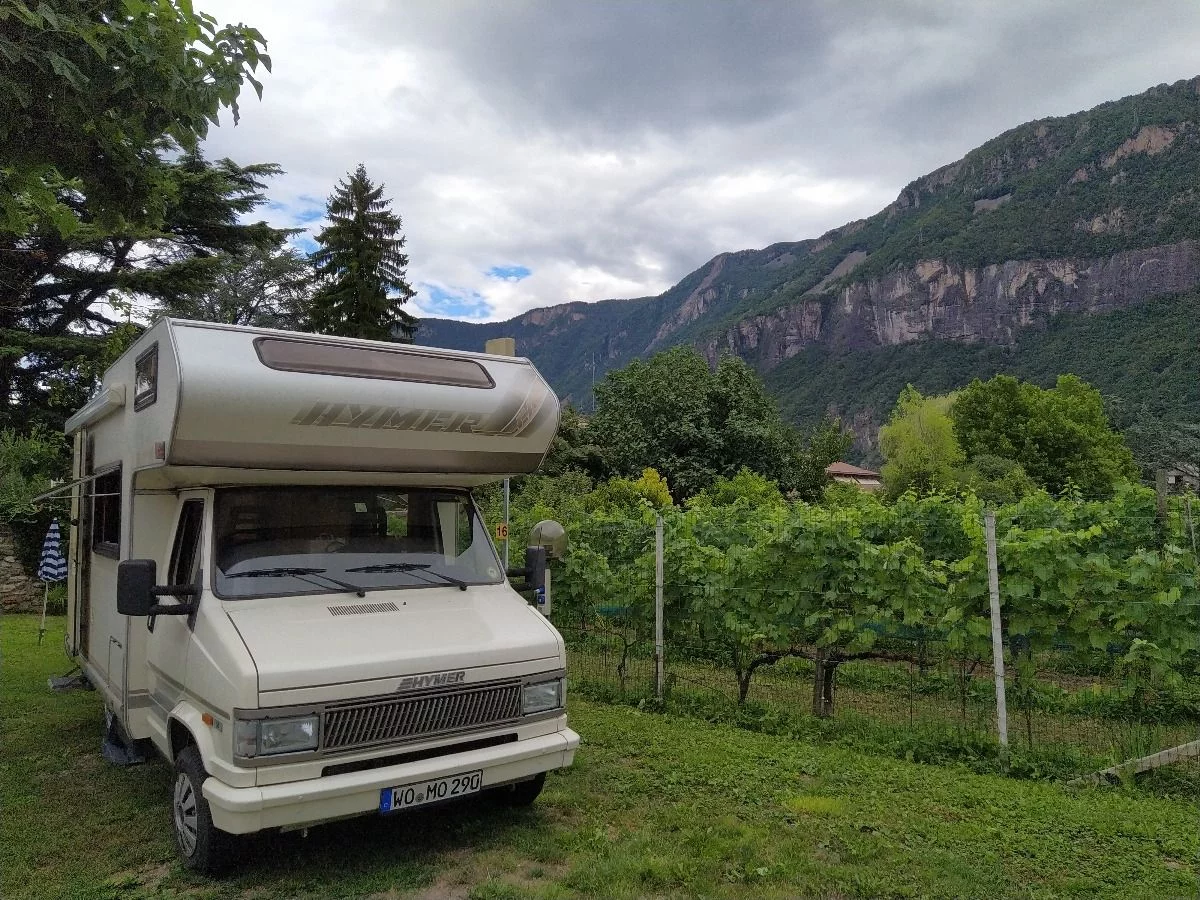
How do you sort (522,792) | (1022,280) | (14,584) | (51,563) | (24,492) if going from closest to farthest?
(522,792) → (51,563) → (24,492) → (14,584) → (1022,280)

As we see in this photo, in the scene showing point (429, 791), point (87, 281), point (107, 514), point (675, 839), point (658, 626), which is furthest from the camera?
point (87, 281)

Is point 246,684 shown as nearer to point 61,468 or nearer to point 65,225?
point 65,225

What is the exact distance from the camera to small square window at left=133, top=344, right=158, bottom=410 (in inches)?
190

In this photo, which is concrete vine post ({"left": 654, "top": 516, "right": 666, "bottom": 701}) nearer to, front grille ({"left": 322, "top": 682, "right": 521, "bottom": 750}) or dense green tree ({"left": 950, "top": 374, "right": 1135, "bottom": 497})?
front grille ({"left": 322, "top": 682, "right": 521, "bottom": 750})

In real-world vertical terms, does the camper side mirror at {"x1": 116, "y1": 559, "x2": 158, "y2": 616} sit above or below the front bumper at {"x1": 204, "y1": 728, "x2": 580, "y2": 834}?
above

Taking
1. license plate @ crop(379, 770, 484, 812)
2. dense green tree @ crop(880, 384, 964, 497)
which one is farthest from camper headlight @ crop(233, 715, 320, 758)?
dense green tree @ crop(880, 384, 964, 497)

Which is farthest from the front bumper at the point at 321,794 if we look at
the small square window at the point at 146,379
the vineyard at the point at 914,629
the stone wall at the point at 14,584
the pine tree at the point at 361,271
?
the pine tree at the point at 361,271

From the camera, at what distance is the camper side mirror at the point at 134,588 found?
4312mm

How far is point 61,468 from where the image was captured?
59.4 ft

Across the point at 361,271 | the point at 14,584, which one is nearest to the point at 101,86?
the point at 14,584

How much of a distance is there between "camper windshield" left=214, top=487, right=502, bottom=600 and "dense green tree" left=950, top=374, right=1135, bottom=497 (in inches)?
2067

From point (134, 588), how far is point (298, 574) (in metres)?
0.83

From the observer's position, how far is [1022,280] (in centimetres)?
13300

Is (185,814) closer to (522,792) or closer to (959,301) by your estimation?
(522,792)
